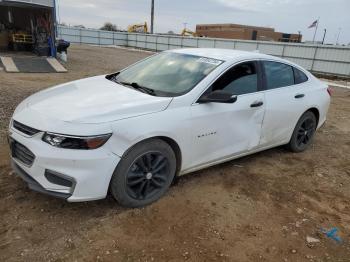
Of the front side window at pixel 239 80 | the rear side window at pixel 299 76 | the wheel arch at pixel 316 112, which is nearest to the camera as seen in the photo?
the front side window at pixel 239 80

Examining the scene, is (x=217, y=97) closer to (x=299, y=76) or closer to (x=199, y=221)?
(x=199, y=221)

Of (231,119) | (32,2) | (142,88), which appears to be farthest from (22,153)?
(32,2)

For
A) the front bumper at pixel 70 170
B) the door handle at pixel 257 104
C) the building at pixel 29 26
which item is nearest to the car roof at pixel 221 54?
the door handle at pixel 257 104

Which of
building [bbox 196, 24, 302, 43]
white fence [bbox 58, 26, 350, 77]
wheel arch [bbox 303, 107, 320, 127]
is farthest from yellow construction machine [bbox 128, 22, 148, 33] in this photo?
wheel arch [bbox 303, 107, 320, 127]

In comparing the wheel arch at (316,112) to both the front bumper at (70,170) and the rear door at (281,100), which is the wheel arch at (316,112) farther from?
the front bumper at (70,170)

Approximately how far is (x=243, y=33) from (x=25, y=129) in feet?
159

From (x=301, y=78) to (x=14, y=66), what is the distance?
11.4m

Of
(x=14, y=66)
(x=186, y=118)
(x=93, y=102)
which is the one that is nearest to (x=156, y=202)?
(x=186, y=118)

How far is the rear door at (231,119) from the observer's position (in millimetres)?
3517

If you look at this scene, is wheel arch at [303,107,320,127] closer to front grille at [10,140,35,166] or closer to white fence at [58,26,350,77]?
front grille at [10,140,35,166]

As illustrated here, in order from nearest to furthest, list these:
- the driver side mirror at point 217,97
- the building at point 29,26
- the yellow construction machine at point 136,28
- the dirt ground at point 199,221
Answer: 1. the dirt ground at point 199,221
2. the driver side mirror at point 217,97
3. the building at point 29,26
4. the yellow construction machine at point 136,28

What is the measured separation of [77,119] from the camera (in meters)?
2.83

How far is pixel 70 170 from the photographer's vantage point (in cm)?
274

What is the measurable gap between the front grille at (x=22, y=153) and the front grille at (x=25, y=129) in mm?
135
